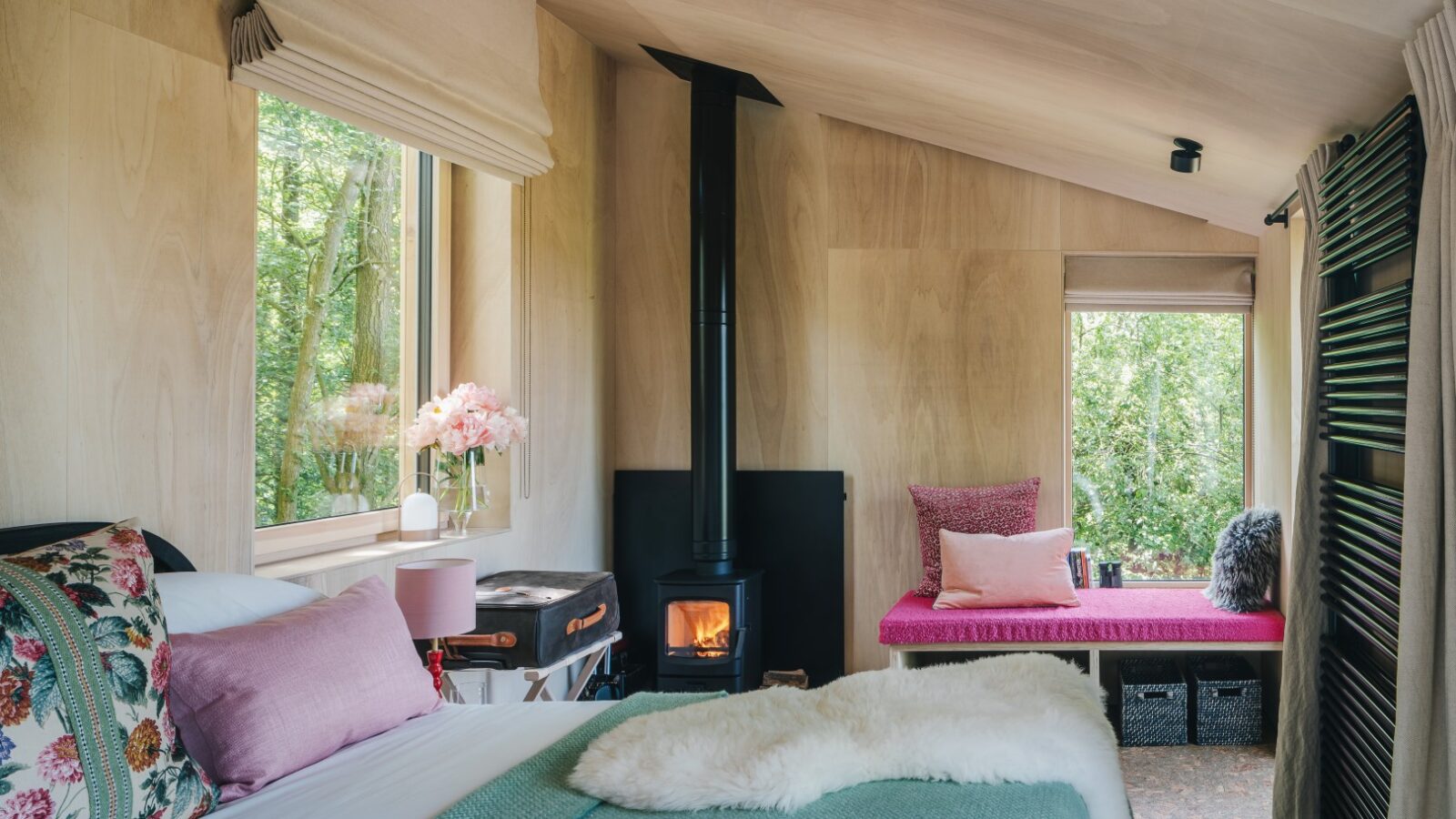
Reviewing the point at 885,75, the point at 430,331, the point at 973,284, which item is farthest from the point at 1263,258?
the point at 430,331

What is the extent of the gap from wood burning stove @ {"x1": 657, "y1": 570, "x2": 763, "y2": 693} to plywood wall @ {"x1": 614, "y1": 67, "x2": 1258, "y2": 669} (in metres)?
0.76

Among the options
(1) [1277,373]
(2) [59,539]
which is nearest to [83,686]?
(2) [59,539]

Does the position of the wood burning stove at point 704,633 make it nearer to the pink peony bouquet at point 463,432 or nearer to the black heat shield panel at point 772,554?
the black heat shield panel at point 772,554

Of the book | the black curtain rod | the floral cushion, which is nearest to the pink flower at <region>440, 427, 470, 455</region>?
the floral cushion

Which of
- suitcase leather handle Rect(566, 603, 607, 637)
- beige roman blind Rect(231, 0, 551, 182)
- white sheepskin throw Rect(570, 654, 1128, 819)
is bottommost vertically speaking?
suitcase leather handle Rect(566, 603, 607, 637)

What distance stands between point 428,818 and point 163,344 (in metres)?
1.45

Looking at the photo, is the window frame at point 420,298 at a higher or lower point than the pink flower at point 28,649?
higher

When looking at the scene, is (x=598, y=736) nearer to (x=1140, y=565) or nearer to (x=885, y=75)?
(x=885, y=75)

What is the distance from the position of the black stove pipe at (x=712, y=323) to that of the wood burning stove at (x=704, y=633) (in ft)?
0.57

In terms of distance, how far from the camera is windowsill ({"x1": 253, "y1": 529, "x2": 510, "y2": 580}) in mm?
2965

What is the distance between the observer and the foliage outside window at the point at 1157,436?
15.7ft

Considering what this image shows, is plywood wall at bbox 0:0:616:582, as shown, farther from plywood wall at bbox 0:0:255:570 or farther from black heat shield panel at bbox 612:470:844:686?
black heat shield panel at bbox 612:470:844:686

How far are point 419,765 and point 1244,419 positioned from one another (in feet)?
13.6

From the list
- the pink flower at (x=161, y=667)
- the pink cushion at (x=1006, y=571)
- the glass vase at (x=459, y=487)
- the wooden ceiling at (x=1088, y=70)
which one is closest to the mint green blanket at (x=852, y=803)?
the pink flower at (x=161, y=667)
